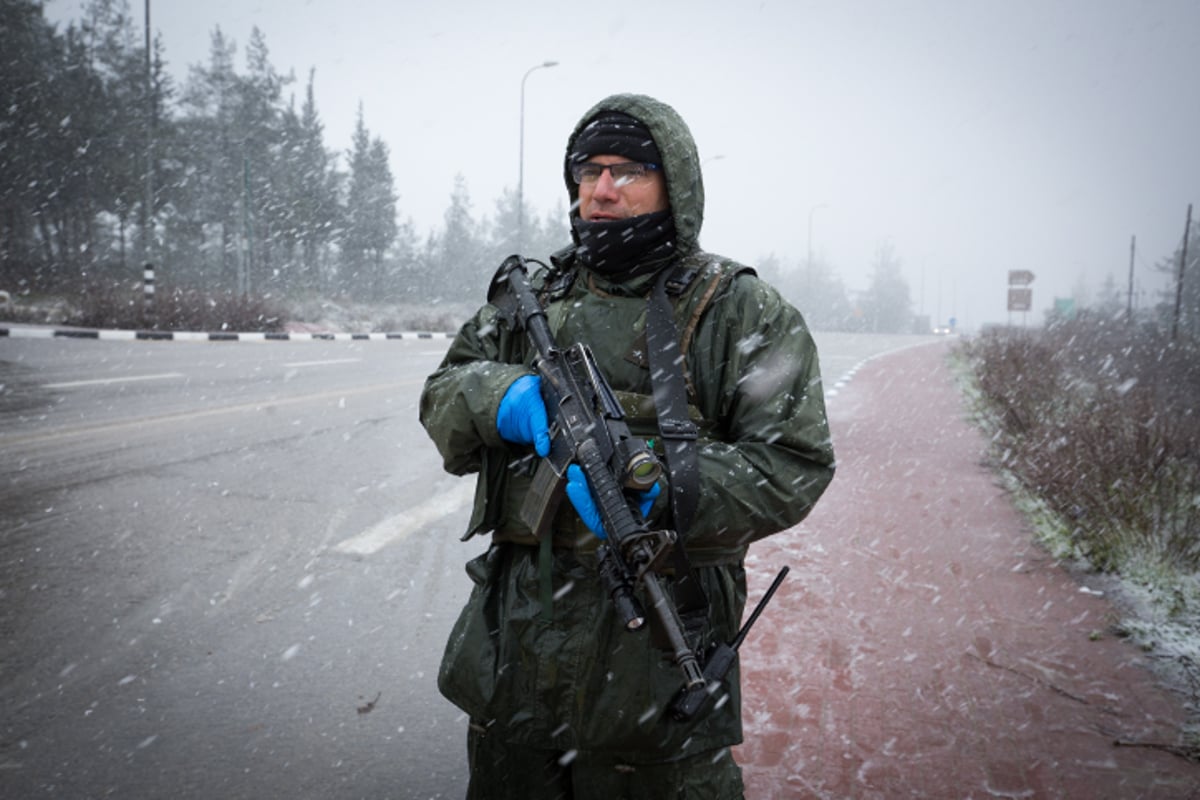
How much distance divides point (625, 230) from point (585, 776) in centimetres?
113

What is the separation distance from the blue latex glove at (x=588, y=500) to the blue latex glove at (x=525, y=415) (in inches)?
4.0

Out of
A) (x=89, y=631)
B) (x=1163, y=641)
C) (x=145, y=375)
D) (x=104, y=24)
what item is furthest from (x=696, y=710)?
(x=104, y=24)

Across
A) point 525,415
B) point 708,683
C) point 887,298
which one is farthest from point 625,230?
point 887,298

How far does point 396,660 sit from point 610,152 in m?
2.39

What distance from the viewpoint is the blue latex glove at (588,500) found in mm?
1490

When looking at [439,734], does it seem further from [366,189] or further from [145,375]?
→ [366,189]

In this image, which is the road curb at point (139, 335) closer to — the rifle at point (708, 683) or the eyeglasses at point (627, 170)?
the eyeglasses at point (627, 170)

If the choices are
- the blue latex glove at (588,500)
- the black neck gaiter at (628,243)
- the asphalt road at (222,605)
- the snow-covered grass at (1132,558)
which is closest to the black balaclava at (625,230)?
the black neck gaiter at (628,243)

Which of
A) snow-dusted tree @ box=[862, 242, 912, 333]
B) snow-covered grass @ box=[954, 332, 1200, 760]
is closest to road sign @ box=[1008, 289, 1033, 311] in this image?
snow-covered grass @ box=[954, 332, 1200, 760]

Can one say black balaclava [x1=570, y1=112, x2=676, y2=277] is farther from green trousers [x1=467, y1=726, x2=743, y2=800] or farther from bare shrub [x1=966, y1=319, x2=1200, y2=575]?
bare shrub [x1=966, y1=319, x2=1200, y2=575]

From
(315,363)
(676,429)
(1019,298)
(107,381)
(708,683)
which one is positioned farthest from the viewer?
(1019,298)

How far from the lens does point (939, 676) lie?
3.34 m

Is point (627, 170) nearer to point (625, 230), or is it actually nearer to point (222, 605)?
point (625, 230)

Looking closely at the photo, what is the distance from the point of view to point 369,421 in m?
8.41
